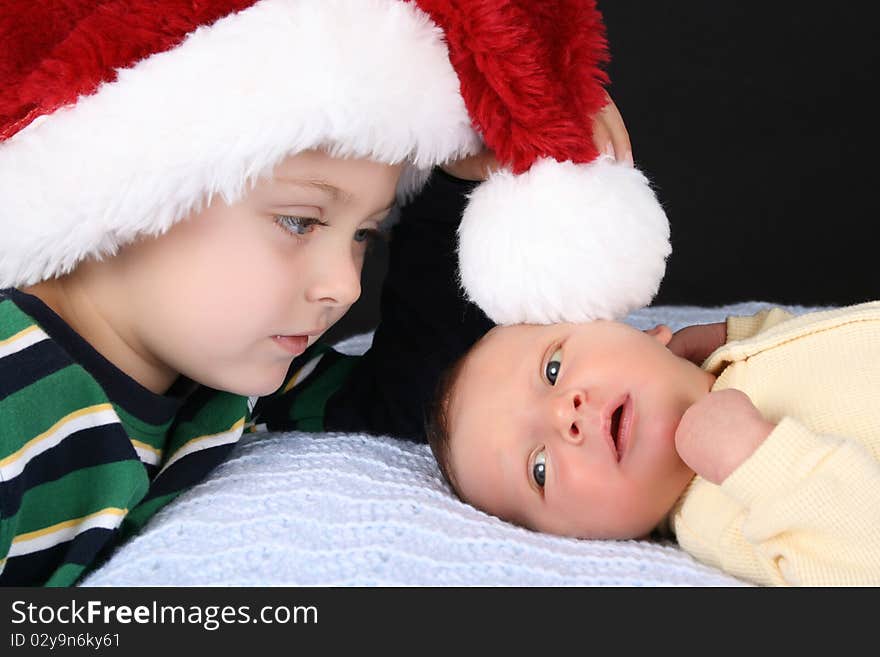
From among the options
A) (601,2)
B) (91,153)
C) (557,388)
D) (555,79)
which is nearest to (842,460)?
(557,388)

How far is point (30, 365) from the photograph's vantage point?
1193 mm

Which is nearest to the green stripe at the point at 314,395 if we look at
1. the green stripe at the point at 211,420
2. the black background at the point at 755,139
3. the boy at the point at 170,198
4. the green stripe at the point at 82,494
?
the green stripe at the point at 211,420

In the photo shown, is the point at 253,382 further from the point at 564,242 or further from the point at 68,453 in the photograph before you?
the point at 564,242

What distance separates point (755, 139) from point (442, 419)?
1642 mm

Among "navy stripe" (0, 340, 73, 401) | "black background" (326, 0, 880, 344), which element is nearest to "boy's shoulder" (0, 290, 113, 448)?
"navy stripe" (0, 340, 73, 401)

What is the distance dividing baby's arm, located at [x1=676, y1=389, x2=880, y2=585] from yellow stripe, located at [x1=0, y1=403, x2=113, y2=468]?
2.13ft

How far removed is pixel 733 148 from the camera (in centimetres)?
277

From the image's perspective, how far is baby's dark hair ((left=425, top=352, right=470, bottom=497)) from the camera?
138cm

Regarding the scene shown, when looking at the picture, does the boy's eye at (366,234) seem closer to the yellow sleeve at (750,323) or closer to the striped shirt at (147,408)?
the striped shirt at (147,408)

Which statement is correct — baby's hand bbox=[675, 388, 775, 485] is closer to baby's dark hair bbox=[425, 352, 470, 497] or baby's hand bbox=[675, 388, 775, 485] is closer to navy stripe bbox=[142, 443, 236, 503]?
baby's dark hair bbox=[425, 352, 470, 497]

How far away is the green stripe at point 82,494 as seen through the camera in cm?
120

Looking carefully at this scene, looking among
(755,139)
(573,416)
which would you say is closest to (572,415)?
(573,416)

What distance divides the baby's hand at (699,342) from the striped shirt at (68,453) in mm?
621

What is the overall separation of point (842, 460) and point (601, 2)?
1754mm
